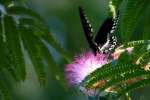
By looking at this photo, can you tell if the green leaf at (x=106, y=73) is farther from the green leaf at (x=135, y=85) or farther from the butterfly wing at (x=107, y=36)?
the butterfly wing at (x=107, y=36)

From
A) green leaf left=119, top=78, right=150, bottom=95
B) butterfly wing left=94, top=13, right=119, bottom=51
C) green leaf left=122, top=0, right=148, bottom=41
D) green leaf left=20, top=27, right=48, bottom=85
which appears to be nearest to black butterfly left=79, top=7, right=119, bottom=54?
butterfly wing left=94, top=13, right=119, bottom=51

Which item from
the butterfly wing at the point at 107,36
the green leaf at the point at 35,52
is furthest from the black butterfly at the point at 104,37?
the green leaf at the point at 35,52

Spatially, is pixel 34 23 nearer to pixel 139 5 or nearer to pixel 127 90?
pixel 139 5

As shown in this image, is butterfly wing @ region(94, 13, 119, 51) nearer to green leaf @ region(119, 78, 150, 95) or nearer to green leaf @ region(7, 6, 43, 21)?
green leaf @ region(119, 78, 150, 95)

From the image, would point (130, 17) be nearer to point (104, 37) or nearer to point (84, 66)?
point (84, 66)

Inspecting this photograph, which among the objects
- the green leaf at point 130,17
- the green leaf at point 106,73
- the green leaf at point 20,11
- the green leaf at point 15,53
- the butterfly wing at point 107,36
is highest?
the green leaf at point 20,11

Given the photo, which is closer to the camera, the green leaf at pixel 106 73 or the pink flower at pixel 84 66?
the green leaf at pixel 106 73

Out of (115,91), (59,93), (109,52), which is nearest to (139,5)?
(109,52)
